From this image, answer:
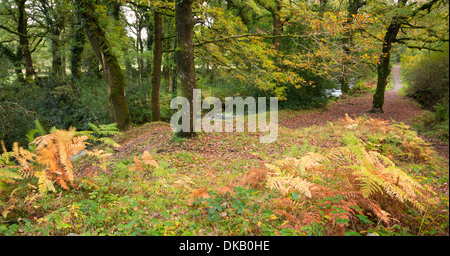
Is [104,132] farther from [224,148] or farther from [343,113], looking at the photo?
[343,113]

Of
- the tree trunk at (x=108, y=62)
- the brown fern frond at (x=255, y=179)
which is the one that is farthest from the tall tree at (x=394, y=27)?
the tree trunk at (x=108, y=62)

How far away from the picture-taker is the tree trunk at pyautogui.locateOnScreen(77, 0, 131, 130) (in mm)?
7879

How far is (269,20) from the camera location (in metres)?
16.6

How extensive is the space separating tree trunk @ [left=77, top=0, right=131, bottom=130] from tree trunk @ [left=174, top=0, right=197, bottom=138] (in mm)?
3542

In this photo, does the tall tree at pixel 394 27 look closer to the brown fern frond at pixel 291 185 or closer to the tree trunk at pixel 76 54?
the brown fern frond at pixel 291 185

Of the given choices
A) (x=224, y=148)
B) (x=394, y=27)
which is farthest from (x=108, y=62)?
(x=394, y=27)

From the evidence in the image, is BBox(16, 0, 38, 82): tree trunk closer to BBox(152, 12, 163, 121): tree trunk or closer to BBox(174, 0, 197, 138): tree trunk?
BBox(152, 12, 163, 121): tree trunk

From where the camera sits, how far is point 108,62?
28.7 ft

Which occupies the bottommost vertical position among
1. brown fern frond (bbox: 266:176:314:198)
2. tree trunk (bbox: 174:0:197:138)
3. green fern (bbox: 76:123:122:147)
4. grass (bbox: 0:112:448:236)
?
grass (bbox: 0:112:448:236)

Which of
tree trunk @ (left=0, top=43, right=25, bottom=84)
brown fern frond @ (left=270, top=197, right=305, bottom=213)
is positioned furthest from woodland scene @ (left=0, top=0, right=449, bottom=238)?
tree trunk @ (left=0, top=43, right=25, bottom=84)

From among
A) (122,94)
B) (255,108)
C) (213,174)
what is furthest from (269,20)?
(213,174)
